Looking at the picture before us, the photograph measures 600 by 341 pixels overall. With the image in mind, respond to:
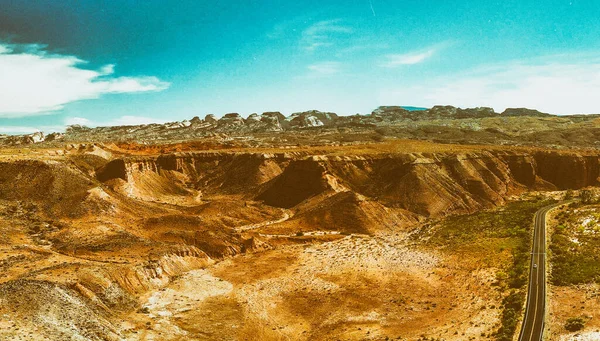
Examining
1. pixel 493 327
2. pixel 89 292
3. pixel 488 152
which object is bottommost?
pixel 493 327

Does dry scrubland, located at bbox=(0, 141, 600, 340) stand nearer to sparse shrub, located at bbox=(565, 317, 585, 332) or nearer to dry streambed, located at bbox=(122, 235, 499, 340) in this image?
dry streambed, located at bbox=(122, 235, 499, 340)

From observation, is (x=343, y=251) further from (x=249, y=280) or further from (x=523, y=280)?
(x=523, y=280)

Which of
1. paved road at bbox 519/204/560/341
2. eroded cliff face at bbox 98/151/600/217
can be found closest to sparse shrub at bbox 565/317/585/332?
paved road at bbox 519/204/560/341

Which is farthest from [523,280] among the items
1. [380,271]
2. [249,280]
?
[249,280]

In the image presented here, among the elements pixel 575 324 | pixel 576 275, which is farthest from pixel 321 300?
pixel 576 275

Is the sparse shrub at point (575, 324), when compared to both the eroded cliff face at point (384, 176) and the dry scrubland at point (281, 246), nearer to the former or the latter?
the dry scrubland at point (281, 246)
